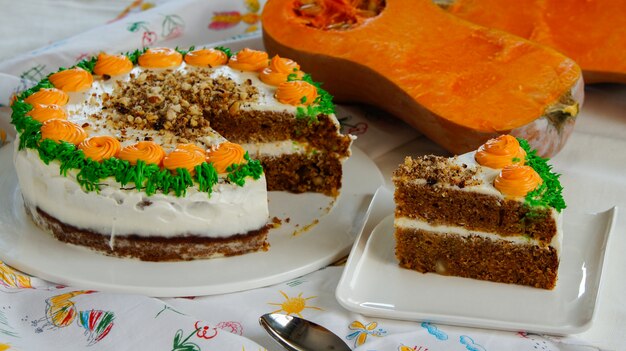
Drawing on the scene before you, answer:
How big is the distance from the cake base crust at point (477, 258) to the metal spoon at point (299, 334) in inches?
23.5

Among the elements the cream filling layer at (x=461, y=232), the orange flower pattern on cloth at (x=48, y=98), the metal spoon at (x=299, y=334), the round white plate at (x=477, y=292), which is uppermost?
the orange flower pattern on cloth at (x=48, y=98)

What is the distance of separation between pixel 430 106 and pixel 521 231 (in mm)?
903

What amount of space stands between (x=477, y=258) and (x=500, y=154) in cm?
40

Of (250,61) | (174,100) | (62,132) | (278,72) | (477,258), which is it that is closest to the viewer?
(477,258)

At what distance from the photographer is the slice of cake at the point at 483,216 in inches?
121

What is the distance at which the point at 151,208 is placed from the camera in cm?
322

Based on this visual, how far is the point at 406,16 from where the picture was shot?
4.34 m

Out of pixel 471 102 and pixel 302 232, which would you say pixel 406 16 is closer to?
pixel 471 102

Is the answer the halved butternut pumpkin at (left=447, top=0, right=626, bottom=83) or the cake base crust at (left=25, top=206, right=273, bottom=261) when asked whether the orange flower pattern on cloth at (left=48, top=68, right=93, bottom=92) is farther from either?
the halved butternut pumpkin at (left=447, top=0, right=626, bottom=83)

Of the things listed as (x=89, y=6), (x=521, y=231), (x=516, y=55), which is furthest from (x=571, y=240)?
(x=89, y=6)

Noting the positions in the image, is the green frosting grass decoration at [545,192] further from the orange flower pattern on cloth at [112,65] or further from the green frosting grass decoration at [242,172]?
the orange flower pattern on cloth at [112,65]

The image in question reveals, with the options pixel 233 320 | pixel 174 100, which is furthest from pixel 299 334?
pixel 174 100

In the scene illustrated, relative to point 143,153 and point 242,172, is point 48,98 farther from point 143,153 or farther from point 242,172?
point 242,172

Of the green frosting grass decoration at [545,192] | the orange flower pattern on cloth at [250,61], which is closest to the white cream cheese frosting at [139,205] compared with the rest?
the orange flower pattern on cloth at [250,61]
